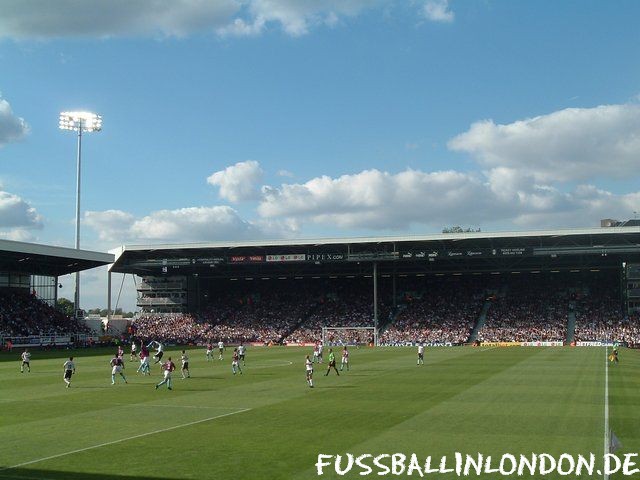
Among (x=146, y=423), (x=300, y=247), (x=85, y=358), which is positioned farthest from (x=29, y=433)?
(x=300, y=247)

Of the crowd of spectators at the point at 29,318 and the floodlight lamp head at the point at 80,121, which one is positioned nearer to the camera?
the crowd of spectators at the point at 29,318

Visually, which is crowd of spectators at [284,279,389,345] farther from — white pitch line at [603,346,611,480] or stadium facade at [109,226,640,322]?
white pitch line at [603,346,611,480]

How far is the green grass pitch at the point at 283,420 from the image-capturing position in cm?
1820

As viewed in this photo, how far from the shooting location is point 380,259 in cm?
9088

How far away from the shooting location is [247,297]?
110438 mm

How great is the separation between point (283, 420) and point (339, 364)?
27.5 meters

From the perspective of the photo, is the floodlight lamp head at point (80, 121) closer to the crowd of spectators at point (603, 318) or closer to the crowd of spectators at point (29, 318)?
the crowd of spectators at point (29, 318)

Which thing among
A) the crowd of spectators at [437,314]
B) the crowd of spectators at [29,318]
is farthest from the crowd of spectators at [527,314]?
the crowd of spectators at [29,318]

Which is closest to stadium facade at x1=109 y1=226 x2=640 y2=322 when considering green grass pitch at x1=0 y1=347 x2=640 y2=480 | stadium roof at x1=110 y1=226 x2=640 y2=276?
stadium roof at x1=110 y1=226 x2=640 y2=276

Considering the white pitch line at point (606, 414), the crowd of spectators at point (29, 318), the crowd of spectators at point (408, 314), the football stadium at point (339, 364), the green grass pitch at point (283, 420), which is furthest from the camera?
the crowd of spectators at point (408, 314)

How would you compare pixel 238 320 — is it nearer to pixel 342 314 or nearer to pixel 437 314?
pixel 342 314

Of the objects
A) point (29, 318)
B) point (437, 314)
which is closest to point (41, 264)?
point (29, 318)

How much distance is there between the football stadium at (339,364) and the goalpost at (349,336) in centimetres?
32

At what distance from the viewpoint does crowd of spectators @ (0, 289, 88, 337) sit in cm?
7906
